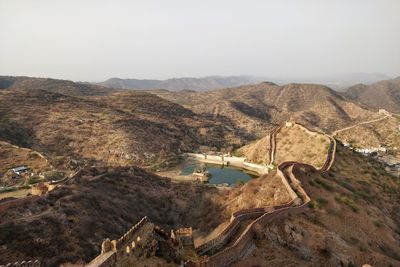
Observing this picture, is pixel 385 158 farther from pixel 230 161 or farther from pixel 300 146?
pixel 230 161

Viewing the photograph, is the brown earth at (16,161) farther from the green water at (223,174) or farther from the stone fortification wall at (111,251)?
the stone fortification wall at (111,251)

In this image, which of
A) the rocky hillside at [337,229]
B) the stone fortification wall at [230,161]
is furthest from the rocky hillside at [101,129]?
the rocky hillside at [337,229]

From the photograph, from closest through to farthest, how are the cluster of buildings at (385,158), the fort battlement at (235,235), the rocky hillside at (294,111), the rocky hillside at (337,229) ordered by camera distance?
the fort battlement at (235,235)
the rocky hillside at (337,229)
the cluster of buildings at (385,158)
the rocky hillside at (294,111)

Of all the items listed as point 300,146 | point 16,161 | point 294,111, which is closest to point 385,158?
A: point 300,146

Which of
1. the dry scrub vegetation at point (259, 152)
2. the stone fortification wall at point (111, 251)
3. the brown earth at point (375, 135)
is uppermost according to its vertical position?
the stone fortification wall at point (111, 251)

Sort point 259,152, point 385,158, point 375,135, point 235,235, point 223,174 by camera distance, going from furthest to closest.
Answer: point 375,135, point 385,158, point 259,152, point 223,174, point 235,235

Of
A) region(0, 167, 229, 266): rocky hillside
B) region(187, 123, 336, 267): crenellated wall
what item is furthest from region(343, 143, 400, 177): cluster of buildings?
region(0, 167, 229, 266): rocky hillside

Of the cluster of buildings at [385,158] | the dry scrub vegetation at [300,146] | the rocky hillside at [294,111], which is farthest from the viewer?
the rocky hillside at [294,111]

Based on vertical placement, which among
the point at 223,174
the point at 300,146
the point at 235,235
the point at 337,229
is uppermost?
the point at 235,235

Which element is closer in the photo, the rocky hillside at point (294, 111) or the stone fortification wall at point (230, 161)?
the stone fortification wall at point (230, 161)
